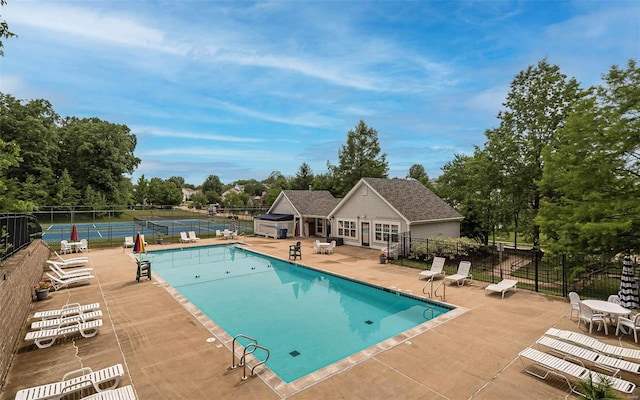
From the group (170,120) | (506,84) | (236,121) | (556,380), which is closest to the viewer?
(556,380)

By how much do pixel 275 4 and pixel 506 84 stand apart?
2134 centimetres

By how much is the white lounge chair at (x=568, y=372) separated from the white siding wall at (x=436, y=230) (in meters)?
15.6

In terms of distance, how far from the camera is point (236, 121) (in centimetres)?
3997

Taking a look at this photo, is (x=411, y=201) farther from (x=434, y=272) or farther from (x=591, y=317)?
(x=591, y=317)

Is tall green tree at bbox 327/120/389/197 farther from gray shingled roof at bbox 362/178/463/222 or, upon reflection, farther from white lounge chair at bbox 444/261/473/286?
white lounge chair at bbox 444/261/473/286

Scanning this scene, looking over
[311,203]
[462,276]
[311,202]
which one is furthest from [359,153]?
[462,276]

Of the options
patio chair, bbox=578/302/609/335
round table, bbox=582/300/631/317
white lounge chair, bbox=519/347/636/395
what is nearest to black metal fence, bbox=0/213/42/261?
white lounge chair, bbox=519/347/636/395

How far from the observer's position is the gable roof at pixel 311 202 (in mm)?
32116

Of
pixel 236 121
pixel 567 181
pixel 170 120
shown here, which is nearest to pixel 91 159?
pixel 170 120

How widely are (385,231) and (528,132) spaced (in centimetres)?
1392

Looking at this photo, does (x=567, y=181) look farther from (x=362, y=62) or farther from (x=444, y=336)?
(x=362, y=62)

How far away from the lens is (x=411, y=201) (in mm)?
25109

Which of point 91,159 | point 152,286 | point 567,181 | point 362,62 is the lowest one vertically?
point 152,286

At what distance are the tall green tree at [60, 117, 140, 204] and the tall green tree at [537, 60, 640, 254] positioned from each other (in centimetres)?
5736
